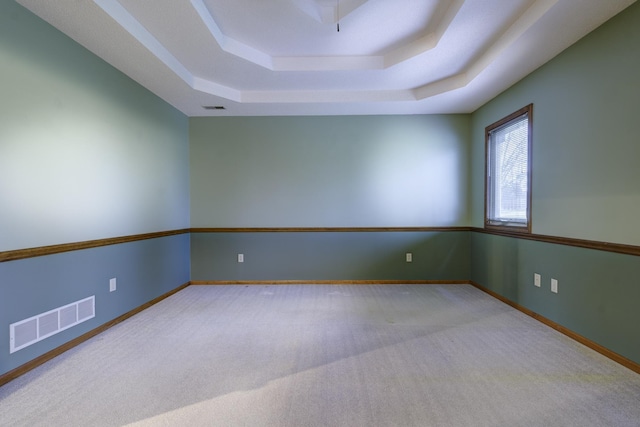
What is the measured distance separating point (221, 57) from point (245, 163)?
5.67ft

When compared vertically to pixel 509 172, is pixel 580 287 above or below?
below

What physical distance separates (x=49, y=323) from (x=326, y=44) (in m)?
3.15

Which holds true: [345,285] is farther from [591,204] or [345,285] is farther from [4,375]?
[4,375]

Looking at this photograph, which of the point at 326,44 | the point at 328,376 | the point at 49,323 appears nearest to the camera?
the point at 328,376

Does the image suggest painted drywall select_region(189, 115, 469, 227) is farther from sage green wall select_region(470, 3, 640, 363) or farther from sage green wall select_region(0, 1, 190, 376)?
sage green wall select_region(470, 3, 640, 363)

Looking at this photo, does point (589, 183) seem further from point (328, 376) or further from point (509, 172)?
point (328, 376)

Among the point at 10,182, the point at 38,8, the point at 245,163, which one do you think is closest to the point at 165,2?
the point at 38,8

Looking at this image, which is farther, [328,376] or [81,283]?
[81,283]

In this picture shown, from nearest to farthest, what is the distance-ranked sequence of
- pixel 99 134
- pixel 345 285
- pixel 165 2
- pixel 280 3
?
pixel 165 2
pixel 280 3
pixel 99 134
pixel 345 285

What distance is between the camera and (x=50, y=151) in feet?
7.15

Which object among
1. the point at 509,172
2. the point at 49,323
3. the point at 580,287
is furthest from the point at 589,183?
the point at 49,323

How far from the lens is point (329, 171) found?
438cm

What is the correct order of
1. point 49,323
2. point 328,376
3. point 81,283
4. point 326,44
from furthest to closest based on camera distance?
1. point 326,44
2. point 81,283
3. point 49,323
4. point 328,376

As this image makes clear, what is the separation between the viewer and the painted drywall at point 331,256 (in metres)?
4.35
